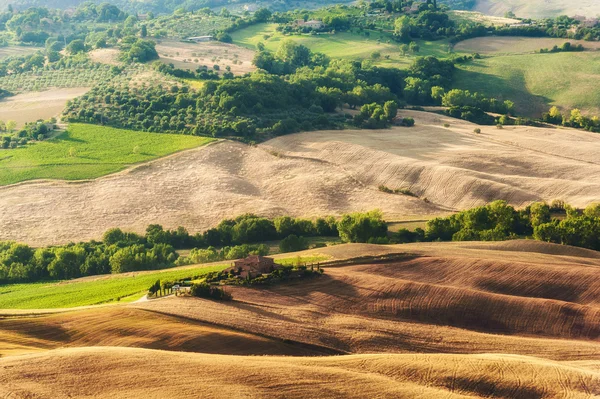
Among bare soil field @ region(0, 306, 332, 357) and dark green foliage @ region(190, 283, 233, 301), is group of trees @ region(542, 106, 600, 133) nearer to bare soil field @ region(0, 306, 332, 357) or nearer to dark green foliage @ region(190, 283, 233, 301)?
dark green foliage @ region(190, 283, 233, 301)

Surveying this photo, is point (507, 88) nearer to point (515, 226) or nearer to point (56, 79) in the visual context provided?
point (515, 226)

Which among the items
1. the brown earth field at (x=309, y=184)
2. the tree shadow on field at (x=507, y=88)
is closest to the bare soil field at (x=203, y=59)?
the tree shadow on field at (x=507, y=88)

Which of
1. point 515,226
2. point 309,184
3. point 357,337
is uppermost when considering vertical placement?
point 357,337

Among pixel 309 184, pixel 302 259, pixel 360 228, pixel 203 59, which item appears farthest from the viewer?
pixel 203 59

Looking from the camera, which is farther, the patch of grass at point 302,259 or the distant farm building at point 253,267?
the patch of grass at point 302,259

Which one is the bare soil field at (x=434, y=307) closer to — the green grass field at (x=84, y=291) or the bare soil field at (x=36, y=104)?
the green grass field at (x=84, y=291)

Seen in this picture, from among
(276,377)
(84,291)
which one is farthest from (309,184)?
(276,377)

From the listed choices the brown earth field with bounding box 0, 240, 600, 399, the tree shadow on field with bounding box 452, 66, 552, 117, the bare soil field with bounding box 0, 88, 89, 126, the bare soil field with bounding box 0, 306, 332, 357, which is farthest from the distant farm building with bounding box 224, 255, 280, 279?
the tree shadow on field with bounding box 452, 66, 552, 117
